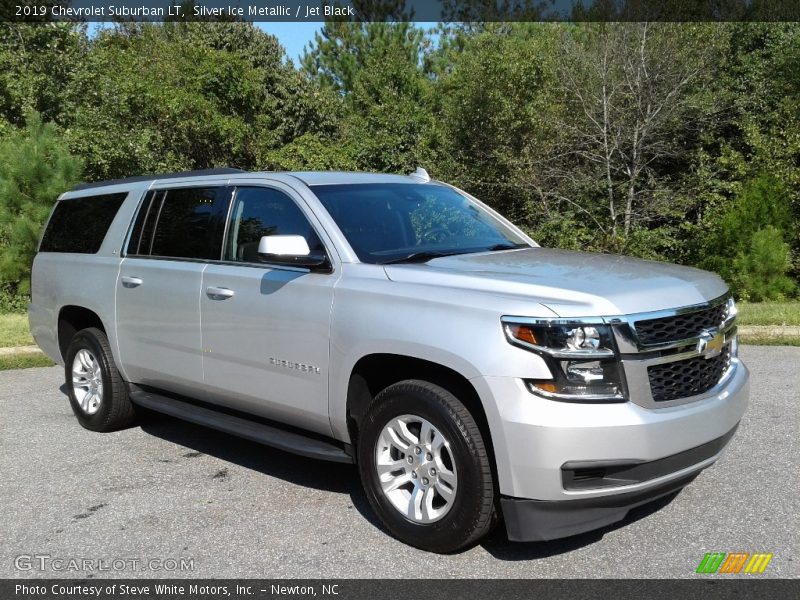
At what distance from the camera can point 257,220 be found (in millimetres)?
5156

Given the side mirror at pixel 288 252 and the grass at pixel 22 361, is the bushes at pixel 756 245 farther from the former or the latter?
the side mirror at pixel 288 252

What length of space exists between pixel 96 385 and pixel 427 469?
354 centimetres

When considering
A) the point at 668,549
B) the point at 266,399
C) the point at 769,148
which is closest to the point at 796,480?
the point at 668,549

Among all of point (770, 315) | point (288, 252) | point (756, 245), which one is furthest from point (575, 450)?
point (756, 245)

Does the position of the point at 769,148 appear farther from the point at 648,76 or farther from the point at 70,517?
the point at 70,517

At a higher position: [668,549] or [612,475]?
[612,475]

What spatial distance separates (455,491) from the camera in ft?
12.8

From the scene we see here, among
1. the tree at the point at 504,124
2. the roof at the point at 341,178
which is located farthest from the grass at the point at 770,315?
the tree at the point at 504,124

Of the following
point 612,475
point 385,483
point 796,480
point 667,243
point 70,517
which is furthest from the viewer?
point 667,243

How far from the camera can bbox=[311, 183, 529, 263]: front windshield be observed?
15.5 ft

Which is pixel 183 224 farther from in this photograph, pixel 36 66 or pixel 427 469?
pixel 36 66

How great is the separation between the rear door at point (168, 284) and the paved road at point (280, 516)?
654 millimetres

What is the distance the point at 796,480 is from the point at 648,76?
17972 mm

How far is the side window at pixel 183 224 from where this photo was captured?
211 inches
